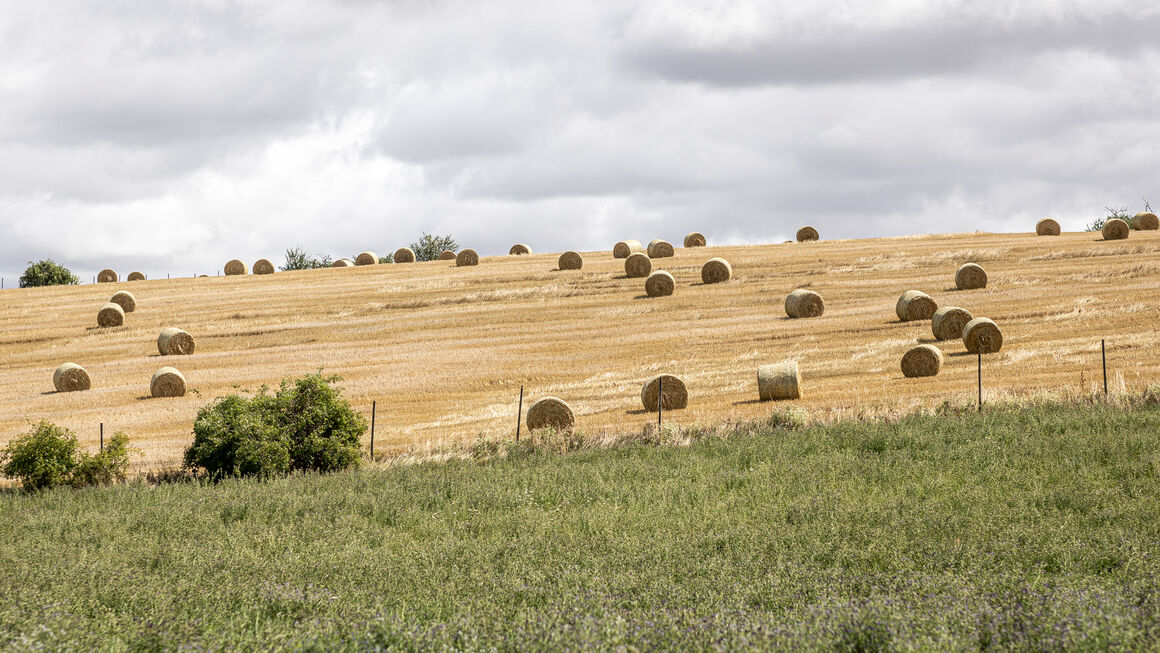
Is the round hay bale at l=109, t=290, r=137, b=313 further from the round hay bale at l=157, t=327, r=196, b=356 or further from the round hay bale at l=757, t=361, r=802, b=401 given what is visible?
the round hay bale at l=757, t=361, r=802, b=401

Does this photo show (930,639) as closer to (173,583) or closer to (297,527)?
(173,583)

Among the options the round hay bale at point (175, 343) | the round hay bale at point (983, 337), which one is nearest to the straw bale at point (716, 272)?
the round hay bale at point (983, 337)

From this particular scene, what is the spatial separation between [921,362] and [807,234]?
125 ft

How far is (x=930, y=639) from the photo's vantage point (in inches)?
296

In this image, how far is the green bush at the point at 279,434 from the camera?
2162 cm

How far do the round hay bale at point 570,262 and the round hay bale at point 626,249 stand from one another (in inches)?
183

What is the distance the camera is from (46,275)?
77812 mm

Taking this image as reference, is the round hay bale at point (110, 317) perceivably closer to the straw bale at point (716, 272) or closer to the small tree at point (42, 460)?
the straw bale at point (716, 272)

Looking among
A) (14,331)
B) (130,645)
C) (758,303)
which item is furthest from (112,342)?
(130,645)

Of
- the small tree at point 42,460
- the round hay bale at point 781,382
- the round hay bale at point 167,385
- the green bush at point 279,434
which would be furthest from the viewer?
the round hay bale at point 167,385

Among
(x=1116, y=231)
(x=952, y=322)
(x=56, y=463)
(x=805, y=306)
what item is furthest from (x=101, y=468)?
(x=1116, y=231)

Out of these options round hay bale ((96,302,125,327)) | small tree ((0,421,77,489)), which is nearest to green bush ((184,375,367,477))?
small tree ((0,421,77,489))

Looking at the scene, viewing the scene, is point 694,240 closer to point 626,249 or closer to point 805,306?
point 626,249

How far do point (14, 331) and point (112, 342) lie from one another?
7.19 meters
